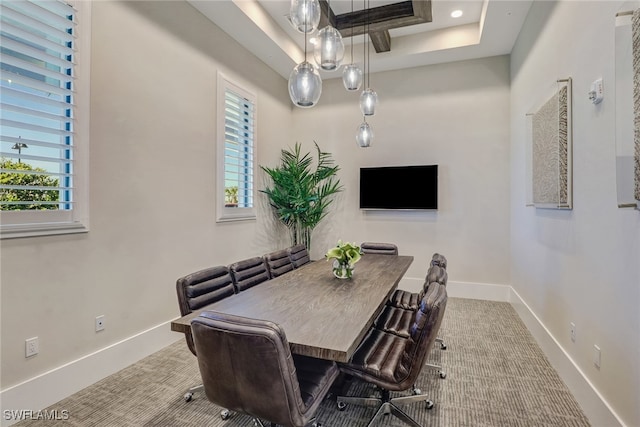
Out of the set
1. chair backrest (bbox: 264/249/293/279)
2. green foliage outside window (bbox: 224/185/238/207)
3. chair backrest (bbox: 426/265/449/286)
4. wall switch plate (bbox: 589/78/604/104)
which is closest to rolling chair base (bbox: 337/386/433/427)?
chair backrest (bbox: 426/265/449/286)

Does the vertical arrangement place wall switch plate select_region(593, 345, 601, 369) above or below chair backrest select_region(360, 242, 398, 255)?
below

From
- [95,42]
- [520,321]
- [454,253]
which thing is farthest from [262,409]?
[454,253]

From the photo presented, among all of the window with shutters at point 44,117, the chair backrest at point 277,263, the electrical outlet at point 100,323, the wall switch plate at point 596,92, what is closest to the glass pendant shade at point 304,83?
the chair backrest at point 277,263

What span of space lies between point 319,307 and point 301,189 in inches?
122

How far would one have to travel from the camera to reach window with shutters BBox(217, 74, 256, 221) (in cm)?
387

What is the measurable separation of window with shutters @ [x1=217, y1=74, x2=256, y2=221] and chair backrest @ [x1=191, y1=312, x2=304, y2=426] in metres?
2.62

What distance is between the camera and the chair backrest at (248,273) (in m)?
2.38

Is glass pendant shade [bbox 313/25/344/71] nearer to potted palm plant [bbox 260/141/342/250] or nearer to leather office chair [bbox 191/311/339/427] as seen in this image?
leather office chair [bbox 191/311/339/427]

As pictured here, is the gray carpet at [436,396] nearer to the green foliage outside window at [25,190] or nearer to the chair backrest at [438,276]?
the chair backrest at [438,276]

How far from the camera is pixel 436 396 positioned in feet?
7.42

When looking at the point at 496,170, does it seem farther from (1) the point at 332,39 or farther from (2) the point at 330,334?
(2) the point at 330,334

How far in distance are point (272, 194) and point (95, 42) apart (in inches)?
107

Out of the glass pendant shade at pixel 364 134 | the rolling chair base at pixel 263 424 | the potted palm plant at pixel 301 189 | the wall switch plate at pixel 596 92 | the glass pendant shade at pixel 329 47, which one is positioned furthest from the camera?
the potted palm plant at pixel 301 189

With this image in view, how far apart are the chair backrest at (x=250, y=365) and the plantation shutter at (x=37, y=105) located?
1696 millimetres
